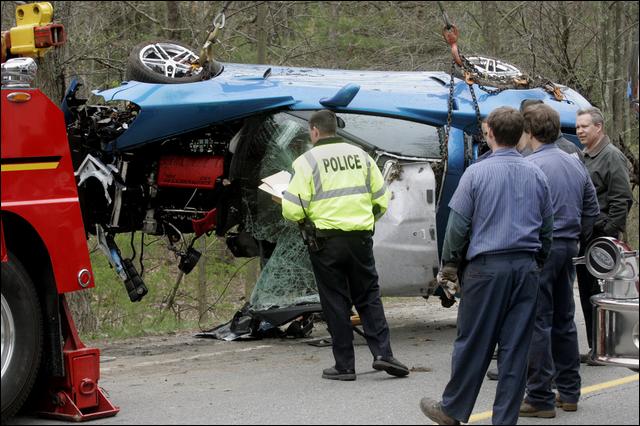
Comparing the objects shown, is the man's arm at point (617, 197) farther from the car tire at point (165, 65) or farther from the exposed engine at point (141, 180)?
the car tire at point (165, 65)

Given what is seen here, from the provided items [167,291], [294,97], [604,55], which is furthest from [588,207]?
[604,55]

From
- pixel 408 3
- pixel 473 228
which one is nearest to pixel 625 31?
pixel 408 3

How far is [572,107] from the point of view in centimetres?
972

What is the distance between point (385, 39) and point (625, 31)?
12.5 feet

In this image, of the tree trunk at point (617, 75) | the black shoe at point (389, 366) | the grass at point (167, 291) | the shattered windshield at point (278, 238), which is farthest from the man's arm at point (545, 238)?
the tree trunk at point (617, 75)

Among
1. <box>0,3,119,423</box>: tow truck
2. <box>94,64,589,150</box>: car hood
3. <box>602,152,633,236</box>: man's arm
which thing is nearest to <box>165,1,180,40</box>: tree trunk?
<box>94,64,589,150</box>: car hood

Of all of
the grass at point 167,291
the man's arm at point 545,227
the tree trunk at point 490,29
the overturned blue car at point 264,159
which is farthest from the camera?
the tree trunk at point 490,29

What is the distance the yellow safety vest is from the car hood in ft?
4.20

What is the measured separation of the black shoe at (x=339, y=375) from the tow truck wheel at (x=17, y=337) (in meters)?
2.24

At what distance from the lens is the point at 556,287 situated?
6.44 meters

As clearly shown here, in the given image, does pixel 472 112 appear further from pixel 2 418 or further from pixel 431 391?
pixel 2 418

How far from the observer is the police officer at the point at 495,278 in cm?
559

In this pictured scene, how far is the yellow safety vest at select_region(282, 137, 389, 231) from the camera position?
23.1 feet

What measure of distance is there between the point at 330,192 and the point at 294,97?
1.64 metres
